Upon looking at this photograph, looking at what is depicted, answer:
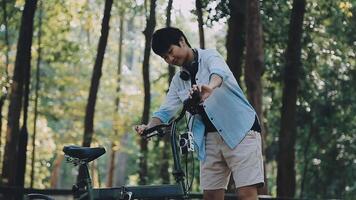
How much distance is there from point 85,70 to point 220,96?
27.8 meters

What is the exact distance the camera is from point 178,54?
15.4 ft

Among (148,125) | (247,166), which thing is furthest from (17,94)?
(247,166)

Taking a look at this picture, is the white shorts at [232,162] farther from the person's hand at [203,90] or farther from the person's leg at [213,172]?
the person's hand at [203,90]

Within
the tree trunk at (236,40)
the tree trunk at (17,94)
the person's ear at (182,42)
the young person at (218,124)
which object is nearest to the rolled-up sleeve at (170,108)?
the young person at (218,124)

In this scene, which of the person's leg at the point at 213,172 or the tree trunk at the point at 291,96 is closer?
the person's leg at the point at 213,172

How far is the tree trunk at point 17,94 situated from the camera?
45.9 feet

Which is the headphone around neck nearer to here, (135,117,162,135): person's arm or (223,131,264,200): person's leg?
(135,117,162,135): person's arm

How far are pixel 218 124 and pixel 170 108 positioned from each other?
0.50 meters

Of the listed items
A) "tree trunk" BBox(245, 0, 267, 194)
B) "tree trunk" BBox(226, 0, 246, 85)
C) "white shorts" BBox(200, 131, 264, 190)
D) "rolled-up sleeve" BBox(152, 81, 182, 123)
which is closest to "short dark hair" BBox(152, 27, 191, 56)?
"rolled-up sleeve" BBox(152, 81, 182, 123)

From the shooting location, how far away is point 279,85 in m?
17.9

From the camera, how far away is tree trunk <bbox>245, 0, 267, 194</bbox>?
10.3 meters

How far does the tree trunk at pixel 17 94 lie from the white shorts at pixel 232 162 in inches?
381

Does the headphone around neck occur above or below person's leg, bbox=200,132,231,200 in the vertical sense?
above

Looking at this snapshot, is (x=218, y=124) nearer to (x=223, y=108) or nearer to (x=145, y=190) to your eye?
(x=223, y=108)
